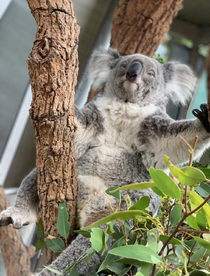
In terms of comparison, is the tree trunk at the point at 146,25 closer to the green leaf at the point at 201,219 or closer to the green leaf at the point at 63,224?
the green leaf at the point at 63,224

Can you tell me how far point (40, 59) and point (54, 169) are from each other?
21.1 inches

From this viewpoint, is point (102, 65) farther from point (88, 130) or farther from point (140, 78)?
point (88, 130)

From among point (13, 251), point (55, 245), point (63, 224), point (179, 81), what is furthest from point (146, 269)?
point (13, 251)

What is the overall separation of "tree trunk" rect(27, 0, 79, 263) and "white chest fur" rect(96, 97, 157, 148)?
524 millimetres

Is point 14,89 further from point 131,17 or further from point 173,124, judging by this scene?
point 173,124

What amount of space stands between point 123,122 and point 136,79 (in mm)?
306

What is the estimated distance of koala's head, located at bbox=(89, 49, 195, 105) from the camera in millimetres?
1880

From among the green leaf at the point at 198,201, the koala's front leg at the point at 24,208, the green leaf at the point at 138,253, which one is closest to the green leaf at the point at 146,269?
the green leaf at the point at 138,253

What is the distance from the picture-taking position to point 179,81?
7.14 ft

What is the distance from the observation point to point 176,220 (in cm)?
95

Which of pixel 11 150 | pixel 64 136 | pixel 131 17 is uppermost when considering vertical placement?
pixel 131 17

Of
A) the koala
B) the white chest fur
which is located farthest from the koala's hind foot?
the white chest fur

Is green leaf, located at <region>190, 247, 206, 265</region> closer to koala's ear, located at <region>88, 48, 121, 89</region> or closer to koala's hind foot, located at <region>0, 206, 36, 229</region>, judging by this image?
koala's hind foot, located at <region>0, 206, 36, 229</region>

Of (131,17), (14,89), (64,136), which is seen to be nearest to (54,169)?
(64,136)
